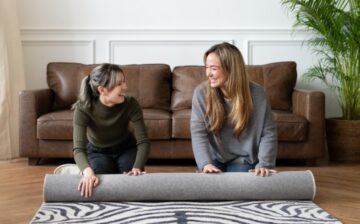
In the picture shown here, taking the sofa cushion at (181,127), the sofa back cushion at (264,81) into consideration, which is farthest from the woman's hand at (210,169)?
the sofa back cushion at (264,81)

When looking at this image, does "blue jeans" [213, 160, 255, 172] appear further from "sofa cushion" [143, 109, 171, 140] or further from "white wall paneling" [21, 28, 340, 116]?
"white wall paneling" [21, 28, 340, 116]

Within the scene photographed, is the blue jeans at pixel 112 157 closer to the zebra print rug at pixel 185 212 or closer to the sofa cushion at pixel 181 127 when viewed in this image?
the zebra print rug at pixel 185 212

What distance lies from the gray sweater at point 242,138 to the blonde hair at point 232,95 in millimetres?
39

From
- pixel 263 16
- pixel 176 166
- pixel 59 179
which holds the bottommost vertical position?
pixel 176 166

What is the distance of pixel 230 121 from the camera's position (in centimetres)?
264

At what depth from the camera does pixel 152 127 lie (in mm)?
3754

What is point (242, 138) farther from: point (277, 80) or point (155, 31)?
point (155, 31)

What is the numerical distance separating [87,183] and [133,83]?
6.22ft

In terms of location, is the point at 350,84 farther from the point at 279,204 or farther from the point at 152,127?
the point at 279,204

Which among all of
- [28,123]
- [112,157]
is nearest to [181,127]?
[112,157]

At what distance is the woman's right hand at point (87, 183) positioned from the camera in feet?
7.95

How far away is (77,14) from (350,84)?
239cm

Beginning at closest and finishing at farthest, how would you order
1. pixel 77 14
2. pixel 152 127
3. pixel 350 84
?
pixel 152 127 < pixel 350 84 < pixel 77 14

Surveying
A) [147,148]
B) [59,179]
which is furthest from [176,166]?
[59,179]
